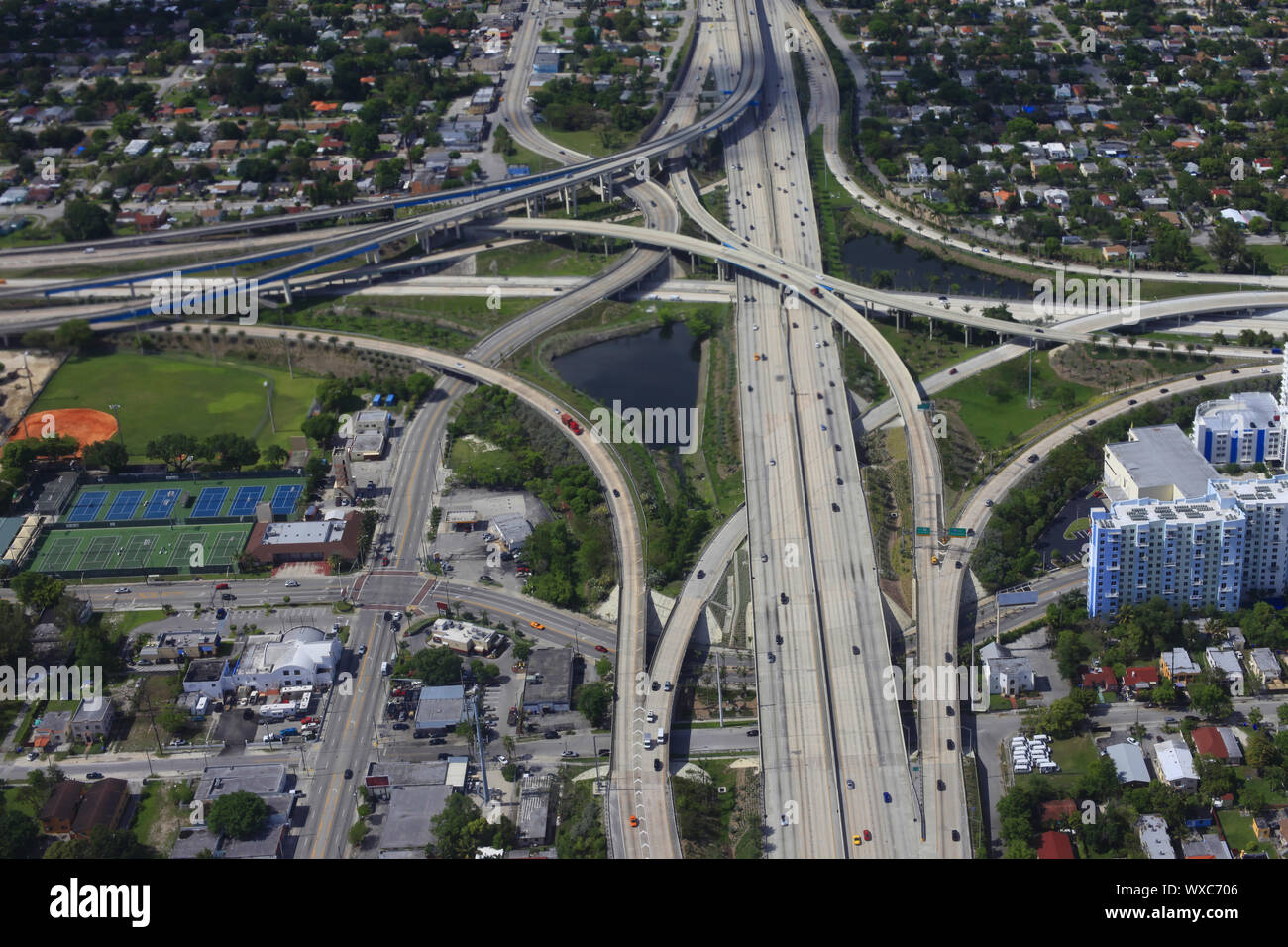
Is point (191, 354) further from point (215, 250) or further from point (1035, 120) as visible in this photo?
point (1035, 120)

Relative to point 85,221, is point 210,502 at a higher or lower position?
lower

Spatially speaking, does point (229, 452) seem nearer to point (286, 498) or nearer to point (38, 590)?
point (286, 498)

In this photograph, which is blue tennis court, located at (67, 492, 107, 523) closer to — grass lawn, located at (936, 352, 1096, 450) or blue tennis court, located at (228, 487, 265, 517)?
blue tennis court, located at (228, 487, 265, 517)

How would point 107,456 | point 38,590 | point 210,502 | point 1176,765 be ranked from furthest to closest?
point 107,456 < point 210,502 < point 38,590 < point 1176,765

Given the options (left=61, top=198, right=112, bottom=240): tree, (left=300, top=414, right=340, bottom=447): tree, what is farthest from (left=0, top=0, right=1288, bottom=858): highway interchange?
(left=300, top=414, right=340, bottom=447): tree

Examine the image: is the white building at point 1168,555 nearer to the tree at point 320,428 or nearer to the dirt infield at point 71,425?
the tree at point 320,428

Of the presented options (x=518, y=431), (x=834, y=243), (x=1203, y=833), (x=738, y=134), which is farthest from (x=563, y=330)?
(x=1203, y=833)

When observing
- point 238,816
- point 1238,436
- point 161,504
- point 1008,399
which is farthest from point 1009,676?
point 161,504

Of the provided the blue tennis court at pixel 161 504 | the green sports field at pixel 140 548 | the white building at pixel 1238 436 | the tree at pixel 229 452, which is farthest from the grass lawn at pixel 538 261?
the white building at pixel 1238 436
